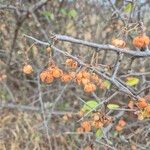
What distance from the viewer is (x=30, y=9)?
12.2 feet

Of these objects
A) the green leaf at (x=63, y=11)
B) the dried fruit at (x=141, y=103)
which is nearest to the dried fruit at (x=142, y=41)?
the dried fruit at (x=141, y=103)

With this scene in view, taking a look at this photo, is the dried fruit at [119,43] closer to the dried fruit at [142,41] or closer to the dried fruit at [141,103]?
the dried fruit at [142,41]

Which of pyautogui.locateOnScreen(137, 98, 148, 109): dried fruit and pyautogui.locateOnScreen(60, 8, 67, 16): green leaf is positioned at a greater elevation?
pyautogui.locateOnScreen(60, 8, 67, 16): green leaf

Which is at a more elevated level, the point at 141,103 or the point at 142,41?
the point at 142,41

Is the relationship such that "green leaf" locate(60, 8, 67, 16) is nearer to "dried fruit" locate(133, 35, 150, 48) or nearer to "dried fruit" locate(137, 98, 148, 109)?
"dried fruit" locate(137, 98, 148, 109)

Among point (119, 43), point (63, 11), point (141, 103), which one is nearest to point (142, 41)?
point (119, 43)

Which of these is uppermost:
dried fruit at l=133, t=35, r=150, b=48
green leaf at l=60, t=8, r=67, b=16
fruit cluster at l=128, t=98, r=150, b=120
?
green leaf at l=60, t=8, r=67, b=16

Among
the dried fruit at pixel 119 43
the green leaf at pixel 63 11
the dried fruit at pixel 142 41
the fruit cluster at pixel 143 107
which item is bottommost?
the fruit cluster at pixel 143 107

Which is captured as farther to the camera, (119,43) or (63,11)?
(63,11)

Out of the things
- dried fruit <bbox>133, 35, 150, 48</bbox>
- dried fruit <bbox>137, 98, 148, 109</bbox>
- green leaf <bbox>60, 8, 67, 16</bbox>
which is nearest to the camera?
dried fruit <bbox>133, 35, 150, 48</bbox>

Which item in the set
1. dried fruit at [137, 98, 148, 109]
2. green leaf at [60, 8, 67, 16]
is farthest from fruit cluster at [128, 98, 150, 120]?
green leaf at [60, 8, 67, 16]

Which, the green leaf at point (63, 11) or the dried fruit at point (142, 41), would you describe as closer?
the dried fruit at point (142, 41)

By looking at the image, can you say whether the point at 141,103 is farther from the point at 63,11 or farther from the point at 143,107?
the point at 63,11

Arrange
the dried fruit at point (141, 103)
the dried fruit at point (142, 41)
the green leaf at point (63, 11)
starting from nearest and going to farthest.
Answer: the dried fruit at point (142, 41), the dried fruit at point (141, 103), the green leaf at point (63, 11)
